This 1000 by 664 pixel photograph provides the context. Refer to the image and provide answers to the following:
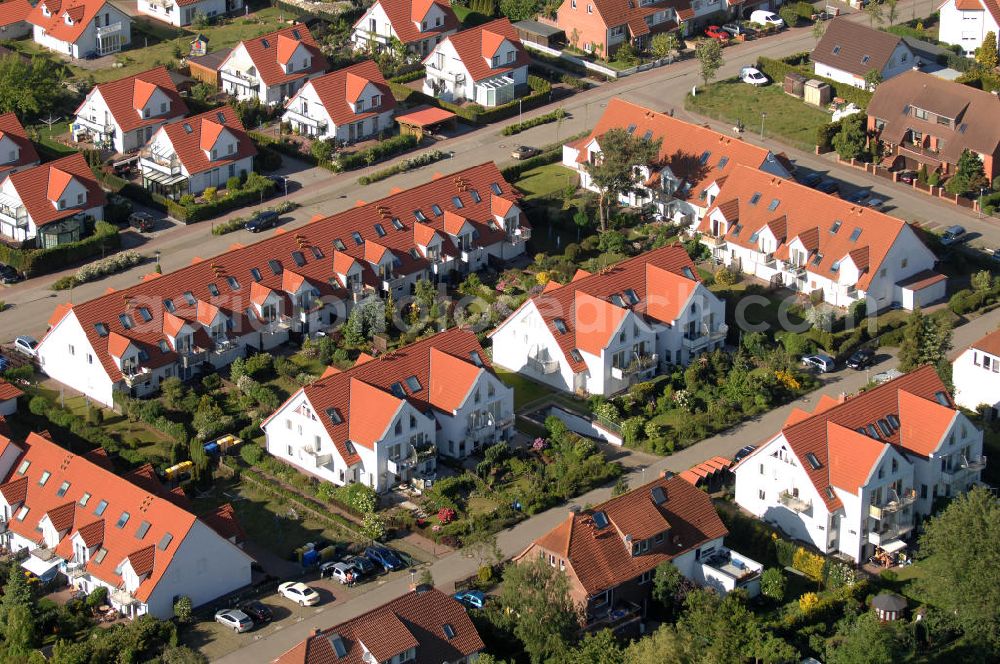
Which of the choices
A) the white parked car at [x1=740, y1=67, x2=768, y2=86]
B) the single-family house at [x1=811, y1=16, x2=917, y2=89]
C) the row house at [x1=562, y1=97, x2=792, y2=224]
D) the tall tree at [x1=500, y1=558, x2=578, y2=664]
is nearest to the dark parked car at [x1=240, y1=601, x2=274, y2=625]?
the tall tree at [x1=500, y1=558, x2=578, y2=664]

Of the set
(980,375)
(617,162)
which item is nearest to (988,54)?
(617,162)

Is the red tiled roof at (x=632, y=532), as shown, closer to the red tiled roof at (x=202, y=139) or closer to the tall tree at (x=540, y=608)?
the tall tree at (x=540, y=608)

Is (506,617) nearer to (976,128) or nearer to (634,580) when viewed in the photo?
(634,580)

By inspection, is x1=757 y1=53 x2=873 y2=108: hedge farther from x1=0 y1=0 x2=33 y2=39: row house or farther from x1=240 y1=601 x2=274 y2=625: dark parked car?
x1=240 y1=601 x2=274 y2=625: dark parked car

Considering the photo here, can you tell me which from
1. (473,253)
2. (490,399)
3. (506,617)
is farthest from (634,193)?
(506,617)

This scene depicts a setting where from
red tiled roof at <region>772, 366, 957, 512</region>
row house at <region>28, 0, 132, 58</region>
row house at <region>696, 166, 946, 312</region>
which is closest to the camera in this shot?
red tiled roof at <region>772, 366, 957, 512</region>

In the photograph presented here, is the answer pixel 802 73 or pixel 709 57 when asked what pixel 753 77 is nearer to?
pixel 802 73

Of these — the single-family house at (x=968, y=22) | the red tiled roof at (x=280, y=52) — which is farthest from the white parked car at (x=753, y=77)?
the red tiled roof at (x=280, y=52)

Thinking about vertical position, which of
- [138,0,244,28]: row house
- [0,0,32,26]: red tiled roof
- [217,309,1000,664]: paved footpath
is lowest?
[217,309,1000,664]: paved footpath
